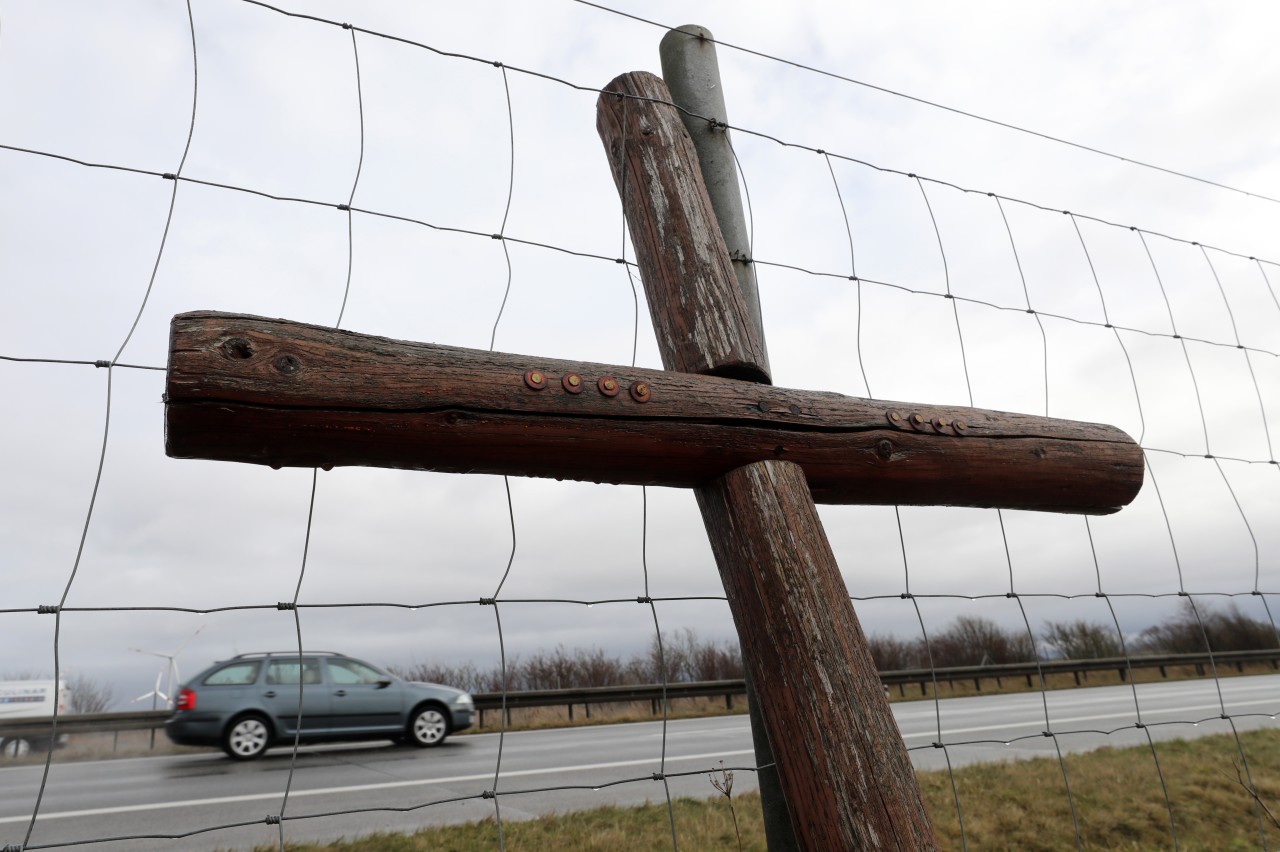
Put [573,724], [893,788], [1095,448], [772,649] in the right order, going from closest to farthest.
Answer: [893,788]
[772,649]
[1095,448]
[573,724]

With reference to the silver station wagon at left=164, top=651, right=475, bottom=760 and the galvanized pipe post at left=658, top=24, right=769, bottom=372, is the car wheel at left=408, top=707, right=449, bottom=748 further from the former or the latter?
the galvanized pipe post at left=658, top=24, right=769, bottom=372

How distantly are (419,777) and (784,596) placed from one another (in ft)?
19.7

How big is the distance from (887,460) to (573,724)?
11015mm

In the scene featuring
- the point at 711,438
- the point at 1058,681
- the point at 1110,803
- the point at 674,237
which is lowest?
the point at 1058,681

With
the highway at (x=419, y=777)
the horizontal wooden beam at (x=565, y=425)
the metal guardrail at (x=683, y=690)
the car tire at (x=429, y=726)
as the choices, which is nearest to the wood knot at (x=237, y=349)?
the horizontal wooden beam at (x=565, y=425)

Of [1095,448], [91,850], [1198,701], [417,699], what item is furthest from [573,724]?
[1095,448]

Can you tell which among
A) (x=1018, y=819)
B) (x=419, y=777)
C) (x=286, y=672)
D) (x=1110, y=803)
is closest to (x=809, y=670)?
(x=1018, y=819)

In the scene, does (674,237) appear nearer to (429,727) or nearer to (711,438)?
(711,438)

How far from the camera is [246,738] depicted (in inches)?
298

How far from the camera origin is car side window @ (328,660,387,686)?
25.6 feet

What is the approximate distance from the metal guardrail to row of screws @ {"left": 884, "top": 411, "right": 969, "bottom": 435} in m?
3.02

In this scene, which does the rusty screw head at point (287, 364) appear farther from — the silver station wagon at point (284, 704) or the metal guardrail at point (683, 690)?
the silver station wagon at point (284, 704)

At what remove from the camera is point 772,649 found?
1609 mm

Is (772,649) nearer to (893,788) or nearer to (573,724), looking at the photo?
(893,788)
